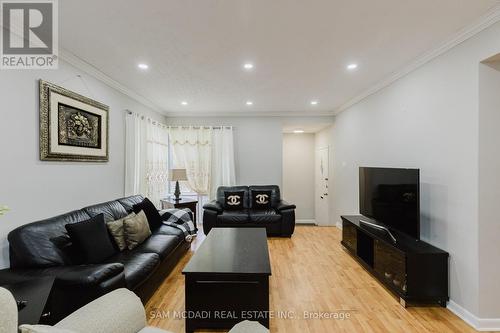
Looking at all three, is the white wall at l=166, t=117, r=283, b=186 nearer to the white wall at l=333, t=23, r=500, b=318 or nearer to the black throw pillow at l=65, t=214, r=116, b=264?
the white wall at l=333, t=23, r=500, b=318

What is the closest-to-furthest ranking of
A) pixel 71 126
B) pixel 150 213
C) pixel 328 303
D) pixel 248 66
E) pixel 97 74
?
pixel 328 303
pixel 71 126
pixel 248 66
pixel 97 74
pixel 150 213

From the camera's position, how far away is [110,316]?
1.24m

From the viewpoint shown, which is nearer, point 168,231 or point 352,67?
point 352,67

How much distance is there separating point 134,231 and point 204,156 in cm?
306

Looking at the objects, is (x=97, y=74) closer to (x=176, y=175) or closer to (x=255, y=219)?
(x=176, y=175)

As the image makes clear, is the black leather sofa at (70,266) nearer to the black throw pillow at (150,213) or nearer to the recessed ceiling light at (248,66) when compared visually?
the black throw pillow at (150,213)

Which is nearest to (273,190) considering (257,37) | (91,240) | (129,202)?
(129,202)

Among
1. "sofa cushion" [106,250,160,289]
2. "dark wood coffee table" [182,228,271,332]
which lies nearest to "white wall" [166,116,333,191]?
"sofa cushion" [106,250,160,289]

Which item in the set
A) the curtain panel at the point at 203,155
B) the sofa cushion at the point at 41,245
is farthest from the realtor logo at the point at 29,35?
the curtain panel at the point at 203,155

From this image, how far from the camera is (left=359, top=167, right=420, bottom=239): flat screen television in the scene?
260cm

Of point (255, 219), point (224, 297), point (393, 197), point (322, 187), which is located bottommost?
point (224, 297)

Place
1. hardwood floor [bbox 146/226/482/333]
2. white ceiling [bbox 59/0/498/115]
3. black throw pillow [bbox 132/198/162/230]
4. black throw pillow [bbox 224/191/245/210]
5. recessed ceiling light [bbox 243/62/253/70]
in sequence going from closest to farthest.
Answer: white ceiling [bbox 59/0/498/115]
hardwood floor [bbox 146/226/482/333]
recessed ceiling light [bbox 243/62/253/70]
black throw pillow [bbox 132/198/162/230]
black throw pillow [bbox 224/191/245/210]

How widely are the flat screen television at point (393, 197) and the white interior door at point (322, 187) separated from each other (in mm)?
2629

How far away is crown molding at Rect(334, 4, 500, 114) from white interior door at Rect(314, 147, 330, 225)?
2556 millimetres
